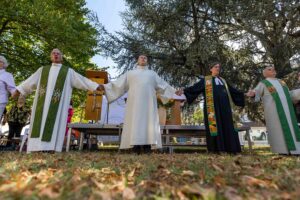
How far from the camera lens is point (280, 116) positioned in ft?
20.2

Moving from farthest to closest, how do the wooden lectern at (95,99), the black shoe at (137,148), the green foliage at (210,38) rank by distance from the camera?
the green foliage at (210,38)
the wooden lectern at (95,99)
the black shoe at (137,148)

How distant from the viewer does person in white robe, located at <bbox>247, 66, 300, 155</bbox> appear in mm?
6004

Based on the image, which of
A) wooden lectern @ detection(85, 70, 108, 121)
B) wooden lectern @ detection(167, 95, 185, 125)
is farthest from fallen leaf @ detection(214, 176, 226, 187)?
wooden lectern @ detection(85, 70, 108, 121)

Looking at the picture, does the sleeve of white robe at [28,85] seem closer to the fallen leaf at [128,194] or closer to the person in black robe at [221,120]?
the person in black robe at [221,120]

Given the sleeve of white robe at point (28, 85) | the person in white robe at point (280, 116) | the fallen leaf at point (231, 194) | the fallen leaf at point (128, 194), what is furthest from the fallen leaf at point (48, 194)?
the person in white robe at point (280, 116)

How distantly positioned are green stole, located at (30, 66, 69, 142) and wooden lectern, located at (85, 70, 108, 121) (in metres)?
3.70

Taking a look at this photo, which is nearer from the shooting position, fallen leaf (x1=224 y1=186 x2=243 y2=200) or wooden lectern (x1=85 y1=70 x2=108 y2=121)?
fallen leaf (x1=224 y1=186 x2=243 y2=200)

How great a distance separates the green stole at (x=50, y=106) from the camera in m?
5.45

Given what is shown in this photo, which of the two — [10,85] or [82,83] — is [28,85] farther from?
[82,83]

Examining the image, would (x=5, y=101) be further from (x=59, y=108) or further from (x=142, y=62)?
(x=142, y=62)

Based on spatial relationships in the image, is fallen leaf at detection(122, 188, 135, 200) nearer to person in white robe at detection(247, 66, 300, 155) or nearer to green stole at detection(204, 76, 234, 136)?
green stole at detection(204, 76, 234, 136)

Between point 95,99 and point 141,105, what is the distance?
4.42 m

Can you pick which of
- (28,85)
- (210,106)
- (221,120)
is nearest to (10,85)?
(28,85)

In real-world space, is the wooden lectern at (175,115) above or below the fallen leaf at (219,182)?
above
